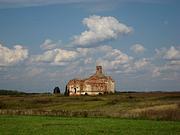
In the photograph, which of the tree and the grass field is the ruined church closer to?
the tree

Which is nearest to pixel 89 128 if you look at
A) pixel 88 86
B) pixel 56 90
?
pixel 88 86

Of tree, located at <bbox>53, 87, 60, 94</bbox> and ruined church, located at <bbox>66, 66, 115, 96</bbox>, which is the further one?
tree, located at <bbox>53, 87, 60, 94</bbox>

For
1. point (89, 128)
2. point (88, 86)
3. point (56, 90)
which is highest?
point (88, 86)

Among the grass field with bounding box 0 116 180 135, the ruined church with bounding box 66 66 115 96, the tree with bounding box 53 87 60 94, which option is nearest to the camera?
the grass field with bounding box 0 116 180 135

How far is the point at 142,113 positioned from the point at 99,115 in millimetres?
6323

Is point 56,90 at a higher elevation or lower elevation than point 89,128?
higher

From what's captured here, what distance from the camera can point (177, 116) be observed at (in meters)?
57.0

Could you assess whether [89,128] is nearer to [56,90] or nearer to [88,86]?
[88,86]

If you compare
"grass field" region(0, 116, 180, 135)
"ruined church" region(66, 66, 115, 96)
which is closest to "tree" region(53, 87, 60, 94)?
"ruined church" region(66, 66, 115, 96)

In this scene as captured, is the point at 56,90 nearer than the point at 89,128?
No

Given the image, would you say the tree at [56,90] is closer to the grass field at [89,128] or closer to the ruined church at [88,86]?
the ruined church at [88,86]

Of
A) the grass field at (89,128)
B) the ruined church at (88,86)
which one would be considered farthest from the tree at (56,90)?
the grass field at (89,128)

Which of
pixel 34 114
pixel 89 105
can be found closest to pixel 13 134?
pixel 34 114

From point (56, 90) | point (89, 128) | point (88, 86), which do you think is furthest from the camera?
point (56, 90)
